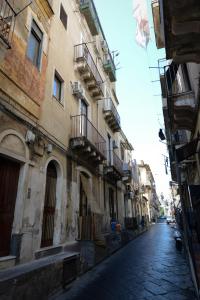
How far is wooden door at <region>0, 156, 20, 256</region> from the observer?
4.69 m

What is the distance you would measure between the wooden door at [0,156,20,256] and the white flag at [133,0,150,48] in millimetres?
5537

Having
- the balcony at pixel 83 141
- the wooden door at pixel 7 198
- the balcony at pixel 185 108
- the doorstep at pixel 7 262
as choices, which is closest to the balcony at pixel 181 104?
the balcony at pixel 185 108

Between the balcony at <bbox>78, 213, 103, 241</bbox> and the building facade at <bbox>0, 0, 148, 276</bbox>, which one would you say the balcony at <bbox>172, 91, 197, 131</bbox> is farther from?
the balcony at <bbox>78, 213, 103, 241</bbox>

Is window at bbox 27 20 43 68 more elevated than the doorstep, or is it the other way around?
window at bbox 27 20 43 68

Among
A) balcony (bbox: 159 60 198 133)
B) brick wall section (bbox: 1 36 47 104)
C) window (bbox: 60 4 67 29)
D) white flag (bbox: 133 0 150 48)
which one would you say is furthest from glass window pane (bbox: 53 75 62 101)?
balcony (bbox: 159 60 198 133)

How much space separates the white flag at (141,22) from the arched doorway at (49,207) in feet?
16.5

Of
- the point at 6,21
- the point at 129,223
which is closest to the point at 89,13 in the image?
the point at 6,21

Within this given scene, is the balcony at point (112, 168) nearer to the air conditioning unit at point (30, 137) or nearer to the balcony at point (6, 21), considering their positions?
the air conditioning unit at point (30, 137)

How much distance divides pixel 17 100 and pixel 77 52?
612 centimetres

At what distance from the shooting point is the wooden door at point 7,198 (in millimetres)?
4691

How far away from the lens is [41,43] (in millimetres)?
7180

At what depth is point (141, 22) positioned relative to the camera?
6.47 m

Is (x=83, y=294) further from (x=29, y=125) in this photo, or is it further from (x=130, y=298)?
(x=29, y=125)

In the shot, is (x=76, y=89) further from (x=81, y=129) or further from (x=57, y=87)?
(x=81, y=129)
